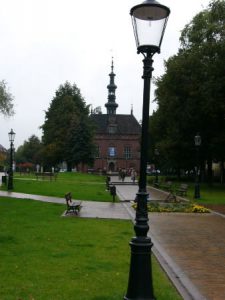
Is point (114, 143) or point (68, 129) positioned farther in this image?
point (114, 143)

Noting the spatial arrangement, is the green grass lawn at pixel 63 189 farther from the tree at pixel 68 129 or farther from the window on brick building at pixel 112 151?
the window on brick building at pixel 112 151

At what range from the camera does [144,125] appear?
7.19 metres

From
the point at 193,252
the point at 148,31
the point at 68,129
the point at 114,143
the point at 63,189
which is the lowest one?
the point at 193,252

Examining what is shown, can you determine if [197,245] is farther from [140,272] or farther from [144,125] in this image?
[144,125]

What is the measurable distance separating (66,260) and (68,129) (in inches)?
2954

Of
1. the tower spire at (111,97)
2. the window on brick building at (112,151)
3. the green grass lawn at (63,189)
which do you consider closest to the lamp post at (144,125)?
the green grass lawn at (63,189)

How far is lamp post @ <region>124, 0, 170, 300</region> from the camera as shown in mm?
6793

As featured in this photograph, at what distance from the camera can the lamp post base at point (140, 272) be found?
6941 mm

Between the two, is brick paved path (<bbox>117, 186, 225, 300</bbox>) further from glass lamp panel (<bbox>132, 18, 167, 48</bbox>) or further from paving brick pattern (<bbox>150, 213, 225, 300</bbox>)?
glass lamp panel (<bbox>132, 18, 167, 48</bbox>)

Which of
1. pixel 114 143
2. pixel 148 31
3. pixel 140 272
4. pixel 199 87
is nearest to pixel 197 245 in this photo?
pixel 140 272

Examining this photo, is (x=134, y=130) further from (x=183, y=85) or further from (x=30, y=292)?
(x=30, y=292)

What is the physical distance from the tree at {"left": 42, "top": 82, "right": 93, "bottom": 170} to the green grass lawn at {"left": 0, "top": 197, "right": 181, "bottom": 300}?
2590 inches

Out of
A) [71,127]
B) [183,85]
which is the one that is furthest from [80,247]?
[71,127]

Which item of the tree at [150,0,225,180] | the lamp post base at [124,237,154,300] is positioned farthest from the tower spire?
the lamp post base at [124,237,154,300]
